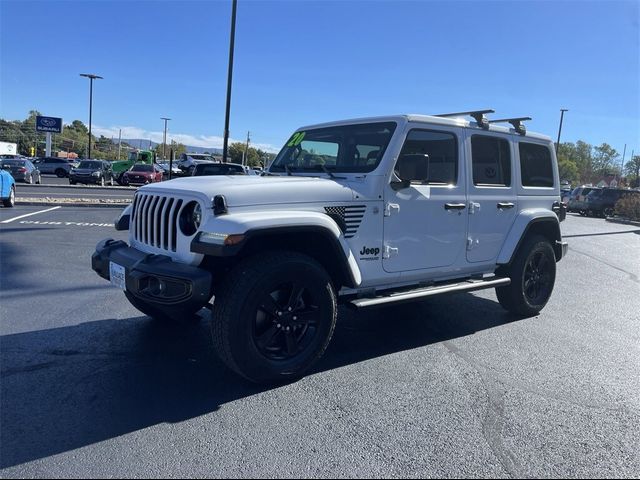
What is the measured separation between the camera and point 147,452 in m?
2.88

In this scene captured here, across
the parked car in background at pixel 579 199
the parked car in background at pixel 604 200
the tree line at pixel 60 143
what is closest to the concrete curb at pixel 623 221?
the parked car in background at pixel 604 200

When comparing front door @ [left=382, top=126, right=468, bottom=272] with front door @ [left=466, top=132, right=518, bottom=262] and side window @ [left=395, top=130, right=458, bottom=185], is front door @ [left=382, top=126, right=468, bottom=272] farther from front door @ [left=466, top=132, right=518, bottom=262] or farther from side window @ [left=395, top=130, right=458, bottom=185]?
front door @ [left=466, top=132, right=518, bottom=262]

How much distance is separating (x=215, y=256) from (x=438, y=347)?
2.37 meters

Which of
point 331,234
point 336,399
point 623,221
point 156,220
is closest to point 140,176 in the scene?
point 623,221

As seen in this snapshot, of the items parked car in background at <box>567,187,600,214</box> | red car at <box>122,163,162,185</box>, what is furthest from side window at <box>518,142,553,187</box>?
red car at <box>122,163,162,185</box>

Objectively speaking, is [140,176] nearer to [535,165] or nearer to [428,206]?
[535,165]

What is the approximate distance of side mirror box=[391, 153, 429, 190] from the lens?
4.34m

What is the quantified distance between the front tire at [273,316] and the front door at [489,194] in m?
2.02

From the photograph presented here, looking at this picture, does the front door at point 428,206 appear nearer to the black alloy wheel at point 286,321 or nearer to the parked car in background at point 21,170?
the black alloy wheel at point 286,321

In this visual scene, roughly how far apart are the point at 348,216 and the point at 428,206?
96 cm

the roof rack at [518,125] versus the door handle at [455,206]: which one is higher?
the roof rack at [518,125]

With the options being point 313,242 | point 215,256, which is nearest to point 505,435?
point 313,242

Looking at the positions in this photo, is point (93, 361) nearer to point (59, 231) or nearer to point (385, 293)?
point (385, 293)

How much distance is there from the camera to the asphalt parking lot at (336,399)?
2.88m
